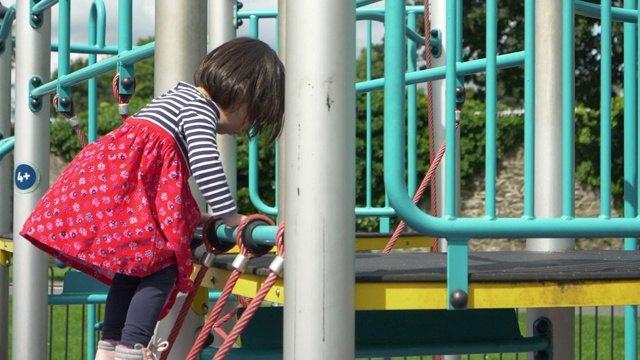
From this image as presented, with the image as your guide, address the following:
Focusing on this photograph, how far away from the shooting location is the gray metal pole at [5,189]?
14.8ft

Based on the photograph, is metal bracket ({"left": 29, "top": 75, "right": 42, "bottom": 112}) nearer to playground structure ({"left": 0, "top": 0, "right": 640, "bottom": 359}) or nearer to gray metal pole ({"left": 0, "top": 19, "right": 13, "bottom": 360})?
playground structure ({"left": 0, "top": 0, "right": 640, "bottom": 359})

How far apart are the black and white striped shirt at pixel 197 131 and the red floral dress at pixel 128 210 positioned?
0.03 meters

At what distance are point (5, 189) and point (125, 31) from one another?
211cm

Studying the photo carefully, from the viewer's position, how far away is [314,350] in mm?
1770

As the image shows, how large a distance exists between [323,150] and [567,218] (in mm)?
500

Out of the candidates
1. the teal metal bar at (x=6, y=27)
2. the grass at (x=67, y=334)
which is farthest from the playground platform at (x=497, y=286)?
the grass at (x=67, y=334)

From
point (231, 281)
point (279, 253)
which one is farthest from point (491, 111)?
point (231, 281)

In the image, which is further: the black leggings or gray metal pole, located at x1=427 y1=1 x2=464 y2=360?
gray metal pole, located at x1=427 y1=1 x2=464 y2=360

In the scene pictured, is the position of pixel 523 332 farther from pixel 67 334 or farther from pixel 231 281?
pixel 231 281

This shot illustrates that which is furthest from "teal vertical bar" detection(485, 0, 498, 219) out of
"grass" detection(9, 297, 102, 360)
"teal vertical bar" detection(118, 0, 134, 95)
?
"grass" detection(9, 297, 102, 360)

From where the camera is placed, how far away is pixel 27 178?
11.8ft

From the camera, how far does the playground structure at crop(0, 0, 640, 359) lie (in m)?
1.78

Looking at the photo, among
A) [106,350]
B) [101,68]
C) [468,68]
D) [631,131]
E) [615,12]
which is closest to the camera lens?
[631,131]

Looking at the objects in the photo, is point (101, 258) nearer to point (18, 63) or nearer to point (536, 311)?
point (536, 311)
